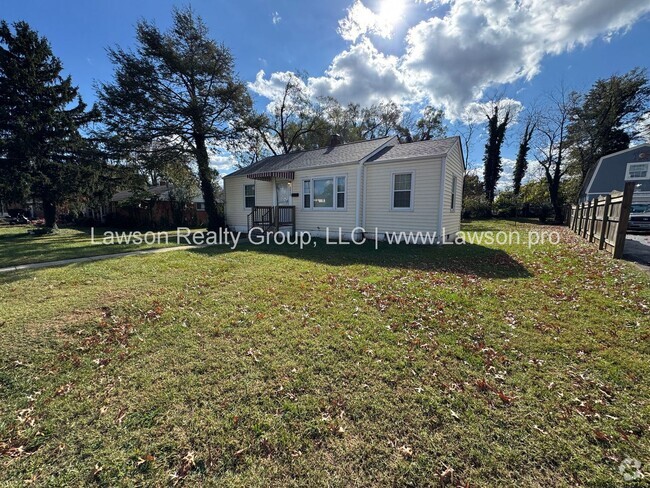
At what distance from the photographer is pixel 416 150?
10.9m

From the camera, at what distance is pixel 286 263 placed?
25.0 ft

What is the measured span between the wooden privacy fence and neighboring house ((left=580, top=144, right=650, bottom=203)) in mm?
18098

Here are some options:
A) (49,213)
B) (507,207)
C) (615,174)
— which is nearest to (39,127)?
(49,213)

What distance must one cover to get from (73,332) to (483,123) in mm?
41160

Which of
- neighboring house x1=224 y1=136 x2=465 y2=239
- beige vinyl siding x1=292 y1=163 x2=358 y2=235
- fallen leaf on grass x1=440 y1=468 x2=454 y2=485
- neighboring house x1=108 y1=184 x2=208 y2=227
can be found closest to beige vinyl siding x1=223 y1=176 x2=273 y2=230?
neighboring house x1=224 y1=136 x2=465 y2=239

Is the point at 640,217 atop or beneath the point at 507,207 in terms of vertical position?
beneath

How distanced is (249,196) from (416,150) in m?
9.15

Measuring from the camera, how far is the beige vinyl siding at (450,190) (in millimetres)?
10611

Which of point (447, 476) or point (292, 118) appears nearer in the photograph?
point (447, 476)

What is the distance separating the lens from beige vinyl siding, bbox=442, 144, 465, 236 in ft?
34.8

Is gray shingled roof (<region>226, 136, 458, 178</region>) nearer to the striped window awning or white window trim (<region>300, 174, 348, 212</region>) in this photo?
the striped window awning

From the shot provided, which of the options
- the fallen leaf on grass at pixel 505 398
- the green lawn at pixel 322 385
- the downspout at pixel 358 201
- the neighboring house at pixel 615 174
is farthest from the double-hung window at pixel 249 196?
the neighboring house at pixel 615 174

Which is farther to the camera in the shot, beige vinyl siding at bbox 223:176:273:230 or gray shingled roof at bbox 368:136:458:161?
beige vinyl siding at bbox 223:176:273:230

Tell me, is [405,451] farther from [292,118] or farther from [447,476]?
[292,118]
